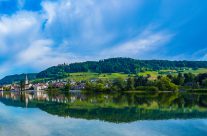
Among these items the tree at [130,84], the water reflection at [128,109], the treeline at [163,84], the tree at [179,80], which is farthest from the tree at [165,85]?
the water reflection at [128,109]

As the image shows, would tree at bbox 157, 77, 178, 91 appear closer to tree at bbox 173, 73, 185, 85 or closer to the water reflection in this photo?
tree at bbox 173, 73, 185, 85

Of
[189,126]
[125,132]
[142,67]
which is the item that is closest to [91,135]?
[125,132]

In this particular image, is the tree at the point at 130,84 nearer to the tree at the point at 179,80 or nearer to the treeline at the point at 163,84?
the treeline at the point at 163,84

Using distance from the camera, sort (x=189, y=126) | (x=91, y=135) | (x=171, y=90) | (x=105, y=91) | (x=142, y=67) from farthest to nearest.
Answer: (x=142, y=67), (x=105, y=91), (x=171, y=90), (x=189, y=126), (x=91, y=135)

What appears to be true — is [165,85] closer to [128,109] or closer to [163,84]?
[163,84]

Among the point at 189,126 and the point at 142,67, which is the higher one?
the point at 142,67

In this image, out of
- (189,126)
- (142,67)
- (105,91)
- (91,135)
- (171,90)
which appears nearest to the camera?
(91,135)

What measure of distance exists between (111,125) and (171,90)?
270ft

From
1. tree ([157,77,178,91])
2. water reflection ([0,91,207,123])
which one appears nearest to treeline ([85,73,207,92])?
tree ([157,77,178,91])

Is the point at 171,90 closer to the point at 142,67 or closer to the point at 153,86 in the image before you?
the point at 153,86

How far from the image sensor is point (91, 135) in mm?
25375

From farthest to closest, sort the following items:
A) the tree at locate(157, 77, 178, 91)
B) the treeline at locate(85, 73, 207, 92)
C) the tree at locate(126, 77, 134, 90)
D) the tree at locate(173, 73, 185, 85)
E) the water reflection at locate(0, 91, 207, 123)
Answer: the tree at locate(173, 73, 185, 85) < the tree at locate(126, 77, 134, 90) < the treeline at locate(85, 73, 207, 92) < the tree at locate(157, 77, 178, 91) < the water reflection at locate(0, 91, 207, 123)

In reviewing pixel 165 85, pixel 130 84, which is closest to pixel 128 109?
pixel 165 85

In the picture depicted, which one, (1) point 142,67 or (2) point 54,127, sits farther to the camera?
(1) point 142,67
